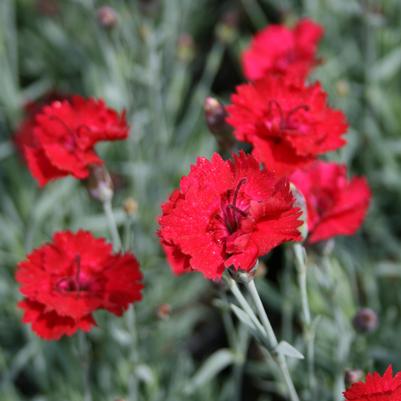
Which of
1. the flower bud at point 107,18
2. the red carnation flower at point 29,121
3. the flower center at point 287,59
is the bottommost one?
the flower center at point 287,59

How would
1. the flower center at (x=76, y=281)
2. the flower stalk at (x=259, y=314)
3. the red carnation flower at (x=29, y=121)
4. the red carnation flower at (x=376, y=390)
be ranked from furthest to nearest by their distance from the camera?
the red carnation flower at (x=29, y=121) < the flower center at (x=76, y=281) < the flower stalk at (x=259, y=314) < the red carnation flower at (x=376, y=390)

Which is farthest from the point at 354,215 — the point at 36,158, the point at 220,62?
the point at 220,62

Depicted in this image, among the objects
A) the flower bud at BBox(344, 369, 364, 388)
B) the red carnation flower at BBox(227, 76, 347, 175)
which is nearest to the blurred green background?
the flower bud at BBox(344, 369, 364, 388)

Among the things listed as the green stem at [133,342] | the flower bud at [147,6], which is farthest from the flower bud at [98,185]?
the flower bud at [147,6]

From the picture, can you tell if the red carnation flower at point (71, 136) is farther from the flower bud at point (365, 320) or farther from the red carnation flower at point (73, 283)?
the flower bud at point (365, 320)

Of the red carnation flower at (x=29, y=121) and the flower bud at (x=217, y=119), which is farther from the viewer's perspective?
the red carnation flower at (x=29, y=121)

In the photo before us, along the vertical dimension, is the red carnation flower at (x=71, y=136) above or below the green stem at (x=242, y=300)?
above
